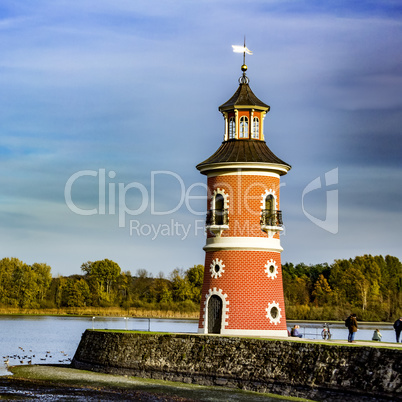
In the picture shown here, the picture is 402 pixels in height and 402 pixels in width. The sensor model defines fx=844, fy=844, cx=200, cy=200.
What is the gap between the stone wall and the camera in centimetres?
2298

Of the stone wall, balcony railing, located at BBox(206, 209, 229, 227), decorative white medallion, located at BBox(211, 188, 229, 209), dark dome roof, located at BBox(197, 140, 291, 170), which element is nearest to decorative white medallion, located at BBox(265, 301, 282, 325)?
balcony railing, located at BBox(206, 209, 229, 227)

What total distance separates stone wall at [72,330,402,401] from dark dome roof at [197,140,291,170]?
728 centimetres

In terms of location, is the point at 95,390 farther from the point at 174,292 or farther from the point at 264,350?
the point at 174,292

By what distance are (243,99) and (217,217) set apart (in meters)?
4.86

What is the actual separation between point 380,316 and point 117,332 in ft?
171

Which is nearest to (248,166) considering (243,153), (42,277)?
(243,153)

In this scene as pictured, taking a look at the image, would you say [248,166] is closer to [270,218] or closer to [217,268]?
[270,218]

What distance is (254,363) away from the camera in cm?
2662

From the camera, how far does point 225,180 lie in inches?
1277

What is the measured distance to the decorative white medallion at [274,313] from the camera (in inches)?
1233

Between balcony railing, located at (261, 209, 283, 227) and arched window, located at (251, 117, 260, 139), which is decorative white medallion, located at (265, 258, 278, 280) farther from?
arched window, located at (251, 117, 260, 139)

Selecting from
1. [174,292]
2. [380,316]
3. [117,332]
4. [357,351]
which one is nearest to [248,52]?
[117,332]

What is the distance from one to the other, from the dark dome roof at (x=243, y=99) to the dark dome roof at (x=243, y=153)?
4.69 feet

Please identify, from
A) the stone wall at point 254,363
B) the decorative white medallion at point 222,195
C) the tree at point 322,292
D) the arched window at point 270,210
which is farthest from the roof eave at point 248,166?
the tree at point 322,292
